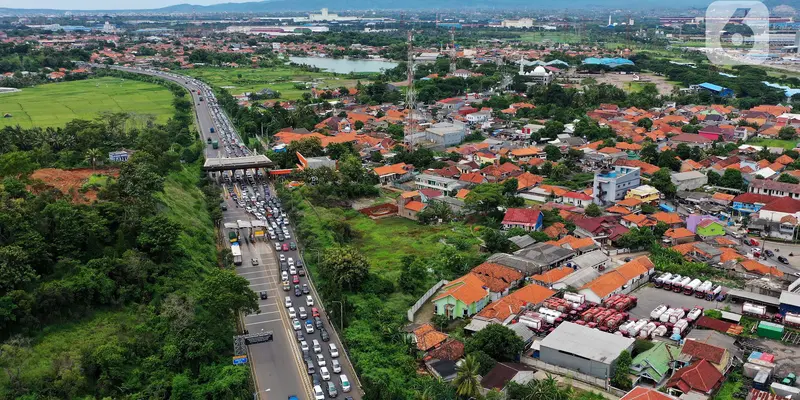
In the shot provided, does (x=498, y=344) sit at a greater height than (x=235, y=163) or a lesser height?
lesser

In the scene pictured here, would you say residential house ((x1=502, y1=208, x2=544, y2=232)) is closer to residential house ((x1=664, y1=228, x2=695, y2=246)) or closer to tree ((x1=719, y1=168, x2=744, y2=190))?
residential house ((x1=664, y1=228, x2=695, y2=246))

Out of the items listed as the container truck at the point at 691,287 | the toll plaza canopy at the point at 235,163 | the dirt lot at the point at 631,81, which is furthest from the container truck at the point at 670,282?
the dirt lot at the point at 631,81

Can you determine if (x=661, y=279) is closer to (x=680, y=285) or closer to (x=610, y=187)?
(x=680, y=285)

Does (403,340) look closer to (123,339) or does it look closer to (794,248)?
(123,339)

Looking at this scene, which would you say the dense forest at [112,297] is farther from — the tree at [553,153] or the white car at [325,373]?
the tree at [553,153]

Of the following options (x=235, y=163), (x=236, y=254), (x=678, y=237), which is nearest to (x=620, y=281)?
(x=678, y=237)

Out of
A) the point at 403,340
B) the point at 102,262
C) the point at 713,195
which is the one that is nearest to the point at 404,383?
the point at 403,340
